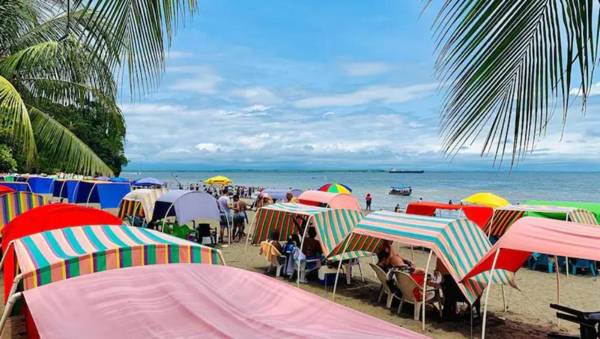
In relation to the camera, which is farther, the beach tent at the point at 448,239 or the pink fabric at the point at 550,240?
the beach tent at the point at 448,239

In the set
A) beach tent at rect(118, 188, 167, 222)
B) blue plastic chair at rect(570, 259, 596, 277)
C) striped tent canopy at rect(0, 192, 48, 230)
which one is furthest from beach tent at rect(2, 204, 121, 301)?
blue plastic chair at rect(570, 259, 596, 277)

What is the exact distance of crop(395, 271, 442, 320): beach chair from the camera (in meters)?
7.66

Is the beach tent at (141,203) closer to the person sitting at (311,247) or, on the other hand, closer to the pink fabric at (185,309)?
the person sitting at (311,247)

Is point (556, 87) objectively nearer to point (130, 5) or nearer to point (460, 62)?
point (460, 62)

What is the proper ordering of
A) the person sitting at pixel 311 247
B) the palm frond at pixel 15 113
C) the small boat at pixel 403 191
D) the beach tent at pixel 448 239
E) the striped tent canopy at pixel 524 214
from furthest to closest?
1. the small boat at pixel 403 191
2. the striped tent canopy at pixel 524 214
3. the person sitting at pixel 311 247
4. the beach tent at pixel 448 239
5. the palm frond at pixel 15 113

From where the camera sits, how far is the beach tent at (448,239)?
7156mm

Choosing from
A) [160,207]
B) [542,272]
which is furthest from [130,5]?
[542,272]

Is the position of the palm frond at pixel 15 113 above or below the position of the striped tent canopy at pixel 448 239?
above

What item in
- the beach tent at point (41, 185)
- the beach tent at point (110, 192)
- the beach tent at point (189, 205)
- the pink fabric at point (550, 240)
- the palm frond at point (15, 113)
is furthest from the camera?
the beach tent at point (41, 185)

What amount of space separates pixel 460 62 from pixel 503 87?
0.63ft

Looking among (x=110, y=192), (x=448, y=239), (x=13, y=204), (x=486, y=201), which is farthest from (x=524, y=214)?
(x=110, y=192)

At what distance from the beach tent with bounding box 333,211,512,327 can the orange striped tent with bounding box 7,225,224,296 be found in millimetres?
3907

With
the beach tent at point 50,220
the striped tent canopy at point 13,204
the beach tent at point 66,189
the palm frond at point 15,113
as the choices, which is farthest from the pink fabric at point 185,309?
the beach tent at point 66,189

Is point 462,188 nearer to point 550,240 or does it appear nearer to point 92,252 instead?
point 550,240
